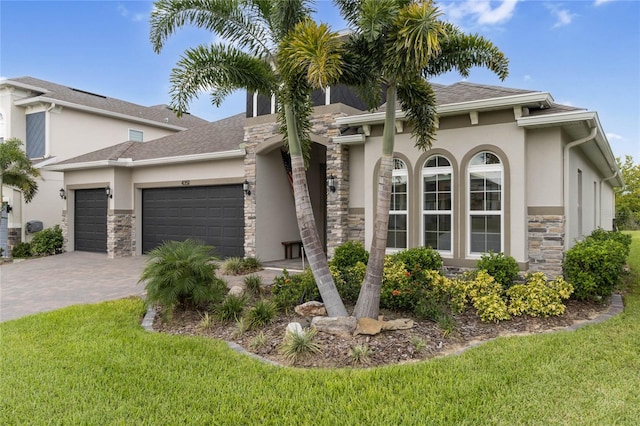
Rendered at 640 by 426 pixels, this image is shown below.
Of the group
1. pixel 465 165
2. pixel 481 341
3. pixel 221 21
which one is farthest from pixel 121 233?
pixel 481 341

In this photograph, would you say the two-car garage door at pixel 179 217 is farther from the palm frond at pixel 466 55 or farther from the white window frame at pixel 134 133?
the palm frond at pixel 466 55

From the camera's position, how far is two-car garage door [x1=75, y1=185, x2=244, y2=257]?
13.1m

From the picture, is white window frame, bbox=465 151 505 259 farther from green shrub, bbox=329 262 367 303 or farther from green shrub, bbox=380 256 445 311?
green shrub, bbox=329 262 367 303

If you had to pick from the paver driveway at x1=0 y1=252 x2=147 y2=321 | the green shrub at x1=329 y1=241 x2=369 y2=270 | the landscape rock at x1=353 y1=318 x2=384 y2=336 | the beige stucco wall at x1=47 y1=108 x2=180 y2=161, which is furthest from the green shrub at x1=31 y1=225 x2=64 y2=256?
the landscape rock at x1=353 y1=318 x2=384 y2=336

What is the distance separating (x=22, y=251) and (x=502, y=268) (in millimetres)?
18064

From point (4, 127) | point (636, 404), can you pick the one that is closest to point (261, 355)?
point (636, 404)

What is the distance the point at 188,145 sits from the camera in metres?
14.9

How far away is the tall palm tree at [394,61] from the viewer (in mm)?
5047

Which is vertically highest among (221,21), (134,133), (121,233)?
(134,133)

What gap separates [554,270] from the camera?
304 inches

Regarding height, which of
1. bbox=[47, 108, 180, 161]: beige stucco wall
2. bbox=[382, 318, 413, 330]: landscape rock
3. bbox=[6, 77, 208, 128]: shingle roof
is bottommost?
bbox=[382, 318, 413, 330]: landscape rock

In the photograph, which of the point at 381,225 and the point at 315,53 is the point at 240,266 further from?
the point at 315,53

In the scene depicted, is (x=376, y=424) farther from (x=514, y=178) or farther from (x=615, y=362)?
(x=514, y=178)

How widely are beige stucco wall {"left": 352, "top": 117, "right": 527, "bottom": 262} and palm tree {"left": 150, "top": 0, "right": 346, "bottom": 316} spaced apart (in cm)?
299
